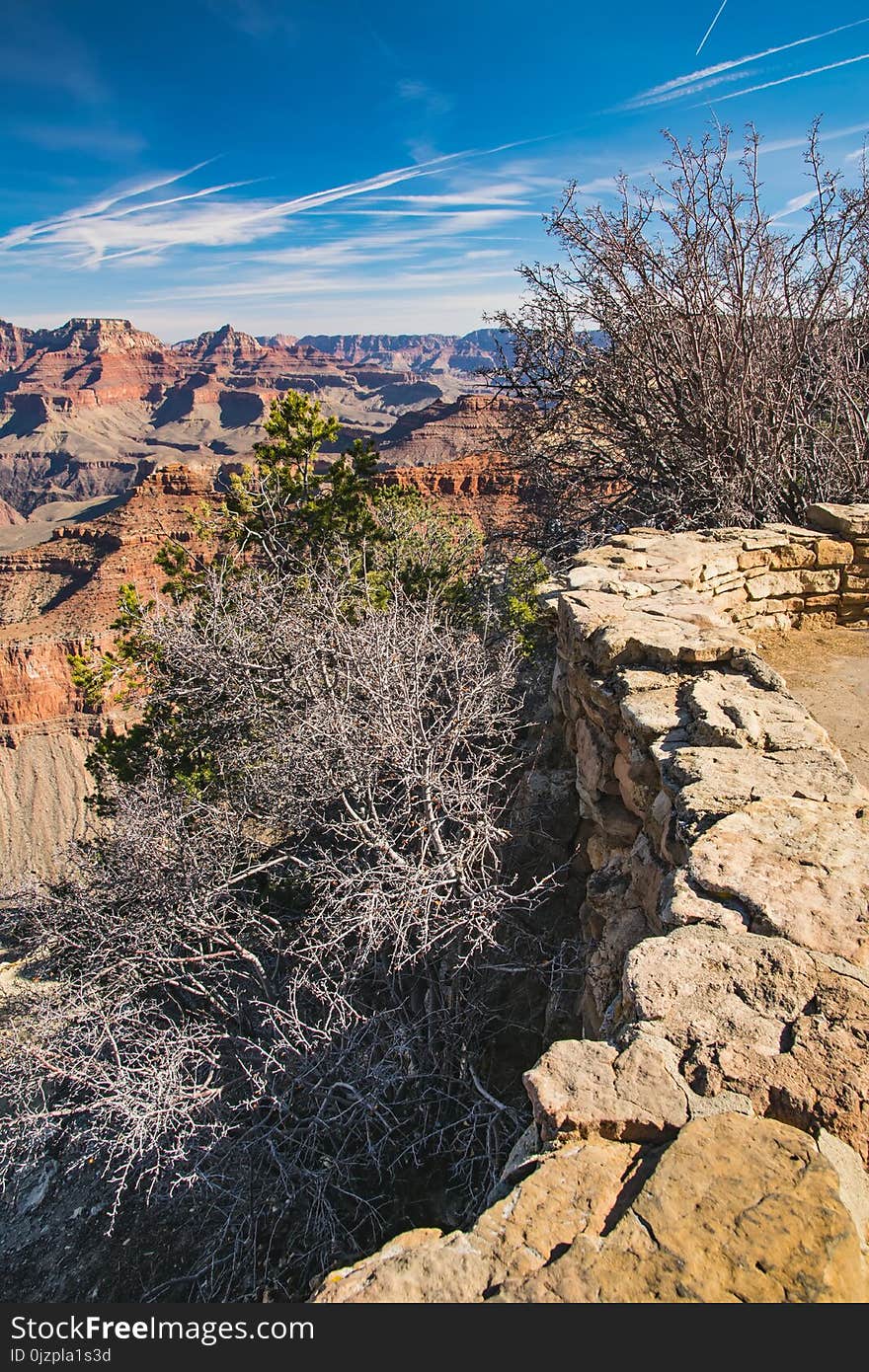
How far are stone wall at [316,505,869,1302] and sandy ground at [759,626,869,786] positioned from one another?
0.73 metres

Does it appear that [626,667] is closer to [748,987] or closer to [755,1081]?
[748,987]

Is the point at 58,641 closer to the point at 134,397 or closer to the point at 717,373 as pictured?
the point at 717,373

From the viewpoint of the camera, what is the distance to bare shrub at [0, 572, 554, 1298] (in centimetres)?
411

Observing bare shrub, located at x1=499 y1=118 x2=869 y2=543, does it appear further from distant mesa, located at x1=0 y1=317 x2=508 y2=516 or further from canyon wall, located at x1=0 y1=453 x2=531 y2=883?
distant mesa, located at x1=0 y1=317 x2=508 y2=516

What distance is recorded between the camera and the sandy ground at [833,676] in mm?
3918

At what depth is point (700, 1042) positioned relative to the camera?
1887 millimetres

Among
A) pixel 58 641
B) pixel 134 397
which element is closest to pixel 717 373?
pixel 58 641

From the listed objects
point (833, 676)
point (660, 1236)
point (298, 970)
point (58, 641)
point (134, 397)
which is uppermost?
point (134, 397)

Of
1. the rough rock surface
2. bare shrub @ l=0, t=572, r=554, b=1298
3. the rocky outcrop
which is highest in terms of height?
the rough rock surface

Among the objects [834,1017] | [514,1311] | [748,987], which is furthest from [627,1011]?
[514,1311]

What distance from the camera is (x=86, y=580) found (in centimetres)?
4469

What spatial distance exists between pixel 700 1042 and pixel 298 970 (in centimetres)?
317

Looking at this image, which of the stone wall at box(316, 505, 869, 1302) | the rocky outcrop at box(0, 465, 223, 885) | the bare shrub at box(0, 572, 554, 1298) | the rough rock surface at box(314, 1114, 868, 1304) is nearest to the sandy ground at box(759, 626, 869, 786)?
the stone wall at box(316, 505, 869, 1302)

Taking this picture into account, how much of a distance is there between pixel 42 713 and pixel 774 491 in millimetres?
40893
